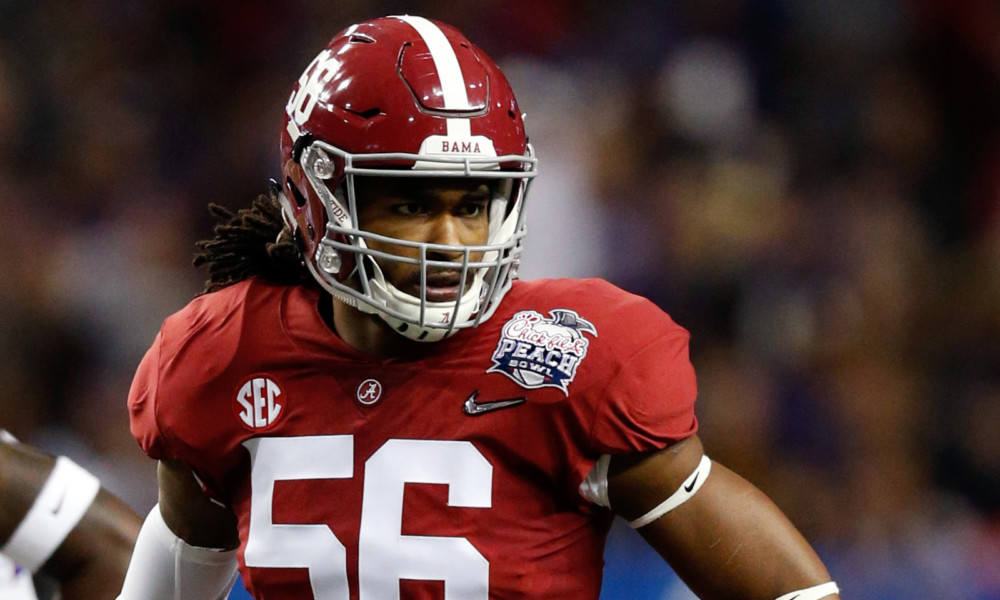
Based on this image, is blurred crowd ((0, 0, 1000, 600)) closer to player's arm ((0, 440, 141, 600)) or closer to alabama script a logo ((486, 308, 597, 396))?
player's arm ((0, 440, 141, 600))

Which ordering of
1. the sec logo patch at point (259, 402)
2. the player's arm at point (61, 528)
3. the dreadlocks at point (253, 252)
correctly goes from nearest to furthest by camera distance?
the sec logo patch at point (259, 402) < the dreadlocks at point (253, 252) < the player's arm at point (61, 528)

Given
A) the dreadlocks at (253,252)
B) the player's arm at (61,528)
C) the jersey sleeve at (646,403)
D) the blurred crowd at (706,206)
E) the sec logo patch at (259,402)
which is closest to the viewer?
the jersey sleeve at (646,403)

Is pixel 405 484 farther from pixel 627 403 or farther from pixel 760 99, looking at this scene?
pixel 760 99

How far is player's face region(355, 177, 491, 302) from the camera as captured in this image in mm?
1104

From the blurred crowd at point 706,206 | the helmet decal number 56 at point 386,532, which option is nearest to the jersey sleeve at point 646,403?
the helmet decal number 56 at point 386,532

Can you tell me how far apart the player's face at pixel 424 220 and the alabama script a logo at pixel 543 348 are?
0.07 metres

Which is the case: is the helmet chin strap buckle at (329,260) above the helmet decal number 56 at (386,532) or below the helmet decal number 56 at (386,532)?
above

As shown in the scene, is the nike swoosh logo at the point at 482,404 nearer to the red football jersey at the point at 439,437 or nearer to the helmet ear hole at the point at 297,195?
the red football jersey at the point at 439,437

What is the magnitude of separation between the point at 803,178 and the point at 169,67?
1.49 m

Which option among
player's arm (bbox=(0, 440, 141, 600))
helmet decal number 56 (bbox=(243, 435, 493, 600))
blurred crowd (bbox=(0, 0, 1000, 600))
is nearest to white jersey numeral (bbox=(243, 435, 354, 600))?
helmet decal number 56 (bbox=(243, 435, 493, 600))

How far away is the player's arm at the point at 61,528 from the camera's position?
1.56 meters

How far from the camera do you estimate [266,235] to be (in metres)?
1.34

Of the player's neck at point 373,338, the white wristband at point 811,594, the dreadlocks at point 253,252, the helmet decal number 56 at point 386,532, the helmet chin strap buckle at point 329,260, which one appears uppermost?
the helmet chin strap buckle at point 329,260

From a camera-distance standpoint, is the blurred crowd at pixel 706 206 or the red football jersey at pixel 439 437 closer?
the red football jersey at pixel 439 437
